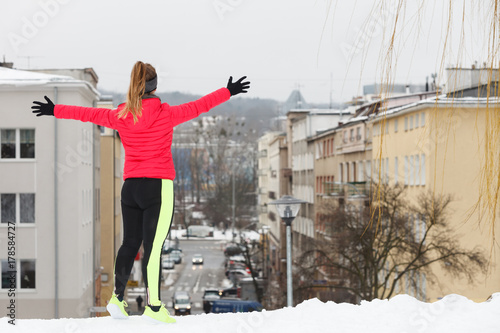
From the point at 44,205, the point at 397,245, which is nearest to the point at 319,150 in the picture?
the point at 397,245

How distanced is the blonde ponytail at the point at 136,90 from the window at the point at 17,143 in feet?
84.4


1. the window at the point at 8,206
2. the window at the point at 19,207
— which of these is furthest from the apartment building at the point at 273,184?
the window at the point at 8,206

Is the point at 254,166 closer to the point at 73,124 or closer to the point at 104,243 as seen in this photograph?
the point at 104,243

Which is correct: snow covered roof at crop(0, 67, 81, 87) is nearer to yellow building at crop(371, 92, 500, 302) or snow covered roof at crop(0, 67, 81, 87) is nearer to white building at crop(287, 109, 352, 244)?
yellow building at crop(371, 92, 500, 302)

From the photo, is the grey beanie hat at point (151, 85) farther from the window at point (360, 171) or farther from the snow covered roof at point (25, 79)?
the window at point (360, 171)

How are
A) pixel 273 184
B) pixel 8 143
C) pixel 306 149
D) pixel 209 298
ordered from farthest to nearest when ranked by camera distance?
pixel 273 184, pixel 306 149, pixel 209 298, pixel 8 143

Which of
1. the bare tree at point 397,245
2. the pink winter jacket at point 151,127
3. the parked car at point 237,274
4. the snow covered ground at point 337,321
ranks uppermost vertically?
the pink winter jacket at point 151,127

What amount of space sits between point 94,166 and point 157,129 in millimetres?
32788

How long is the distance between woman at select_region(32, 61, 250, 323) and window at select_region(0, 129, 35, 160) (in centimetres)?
2554

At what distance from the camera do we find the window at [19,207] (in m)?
30.8

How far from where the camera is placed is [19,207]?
1222 inches

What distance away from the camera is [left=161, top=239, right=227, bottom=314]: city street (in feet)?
180

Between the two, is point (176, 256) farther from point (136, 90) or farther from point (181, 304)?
point (136, 90)

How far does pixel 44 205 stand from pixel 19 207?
0.91m
